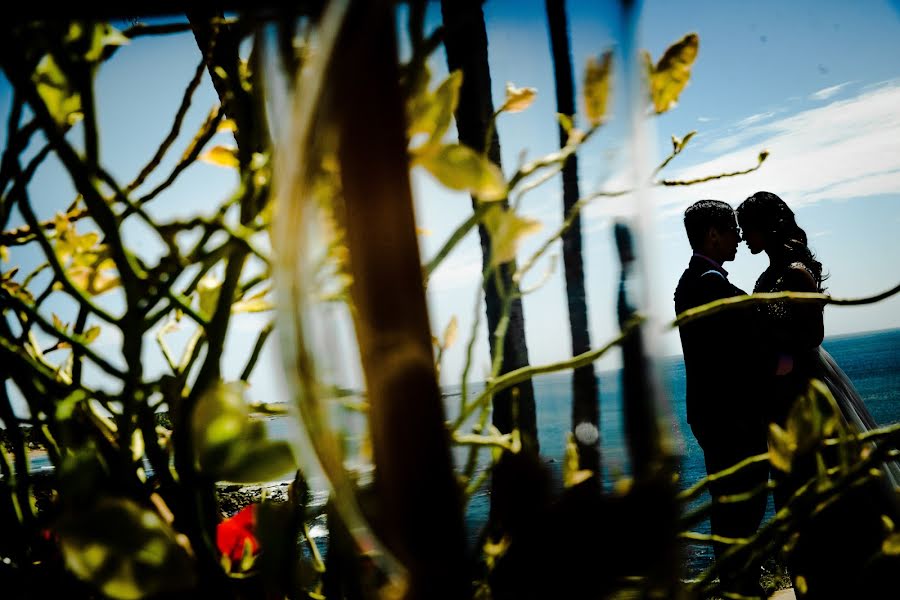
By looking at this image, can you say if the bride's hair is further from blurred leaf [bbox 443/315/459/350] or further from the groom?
blurred leaf [bbox 443/315/459/350]

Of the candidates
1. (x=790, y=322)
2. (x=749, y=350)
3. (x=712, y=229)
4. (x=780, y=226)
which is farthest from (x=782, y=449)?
(x=780, y=226)

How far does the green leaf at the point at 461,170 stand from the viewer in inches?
6.7

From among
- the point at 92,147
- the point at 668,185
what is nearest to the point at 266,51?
the point at 92,147

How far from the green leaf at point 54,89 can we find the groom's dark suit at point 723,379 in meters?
1.57

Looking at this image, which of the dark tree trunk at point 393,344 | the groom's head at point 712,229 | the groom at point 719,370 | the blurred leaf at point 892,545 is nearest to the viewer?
the dark tree trunk at point 393,344

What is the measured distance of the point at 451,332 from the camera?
0.23 m

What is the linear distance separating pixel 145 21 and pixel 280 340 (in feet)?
0.53

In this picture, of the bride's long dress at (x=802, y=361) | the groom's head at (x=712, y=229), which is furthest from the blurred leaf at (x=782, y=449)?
the groom's head at (x=712, y=229)

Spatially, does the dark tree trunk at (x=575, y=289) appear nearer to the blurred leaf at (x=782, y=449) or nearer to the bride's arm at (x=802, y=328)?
the blurred leaf at (x=782, y=449)

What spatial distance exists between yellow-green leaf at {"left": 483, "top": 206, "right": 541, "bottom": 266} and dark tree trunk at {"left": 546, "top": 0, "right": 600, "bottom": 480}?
13 mm

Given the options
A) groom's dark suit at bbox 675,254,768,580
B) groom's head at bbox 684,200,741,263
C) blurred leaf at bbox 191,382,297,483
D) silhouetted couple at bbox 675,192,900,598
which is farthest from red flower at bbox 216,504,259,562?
groom's head at bbox 684,200,741,263

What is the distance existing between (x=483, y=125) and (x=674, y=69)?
11 centimetres

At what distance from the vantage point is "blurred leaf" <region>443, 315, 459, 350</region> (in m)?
0.22

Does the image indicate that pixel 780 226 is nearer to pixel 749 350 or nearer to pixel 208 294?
pixel 749 350
